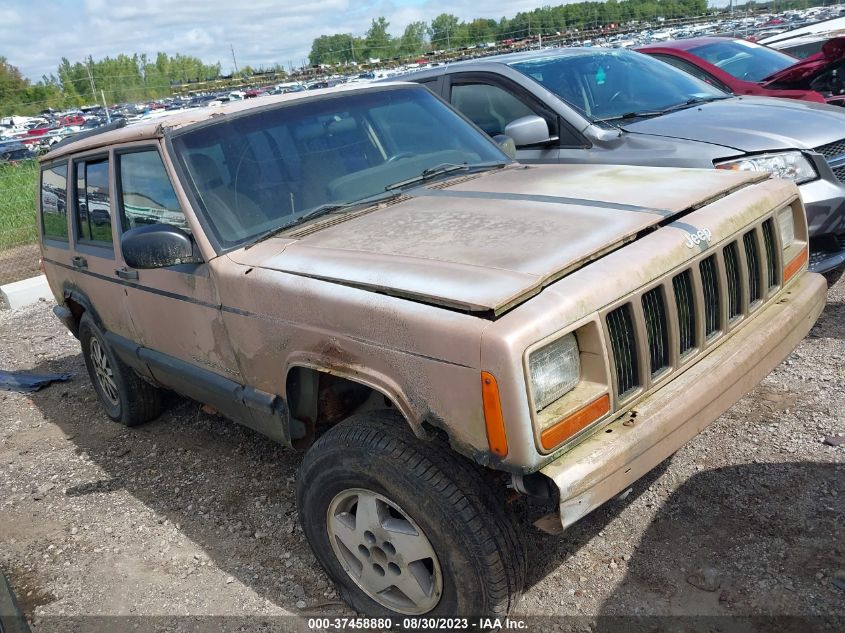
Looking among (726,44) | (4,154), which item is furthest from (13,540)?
(4,154)

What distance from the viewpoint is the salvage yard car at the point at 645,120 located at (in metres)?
4.80

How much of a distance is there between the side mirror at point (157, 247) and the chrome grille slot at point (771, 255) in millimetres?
2527

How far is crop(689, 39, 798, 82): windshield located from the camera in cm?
825

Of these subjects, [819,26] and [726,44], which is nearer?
[726,44]

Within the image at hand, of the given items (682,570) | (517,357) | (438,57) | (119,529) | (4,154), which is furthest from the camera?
(438,57)

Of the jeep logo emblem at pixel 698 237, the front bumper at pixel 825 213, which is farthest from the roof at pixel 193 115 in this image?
the front bumper at pixel 825 213

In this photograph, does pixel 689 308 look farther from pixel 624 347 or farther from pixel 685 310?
pixel 624 347

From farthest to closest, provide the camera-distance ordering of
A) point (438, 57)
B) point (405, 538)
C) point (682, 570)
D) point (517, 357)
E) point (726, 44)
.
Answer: point (438, 57) → point (726, 44) → point (682, 570) → point (405, 538) → point (517, 357)

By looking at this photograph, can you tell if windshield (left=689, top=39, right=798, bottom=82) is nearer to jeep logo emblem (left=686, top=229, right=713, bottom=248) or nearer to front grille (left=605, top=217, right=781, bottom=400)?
front grille (left=605, top=217, right=781, bottom=400)

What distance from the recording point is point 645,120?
5.57 meters

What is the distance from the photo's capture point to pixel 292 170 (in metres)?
3.46

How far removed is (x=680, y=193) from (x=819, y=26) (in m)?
12.0

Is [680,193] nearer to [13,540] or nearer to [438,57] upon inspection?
[13,540]

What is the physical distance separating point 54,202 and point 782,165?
4914 mm
